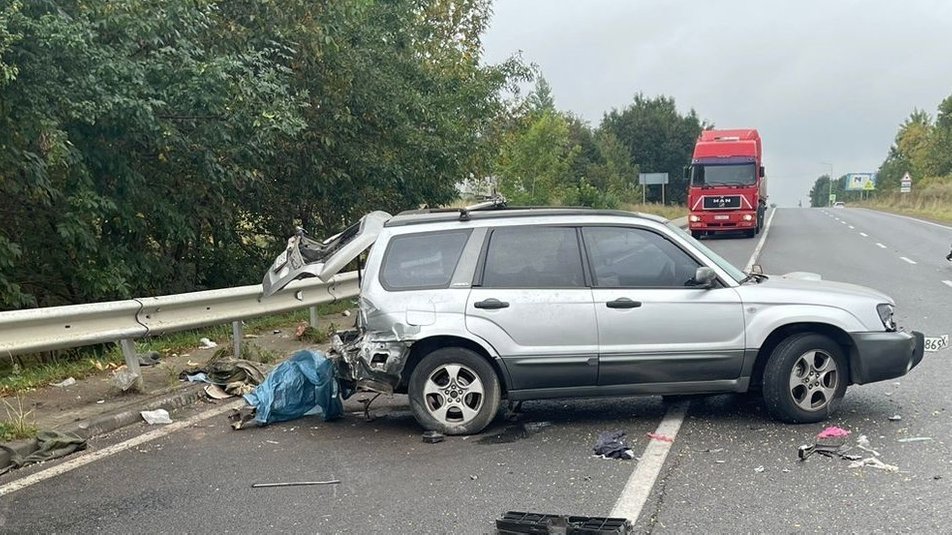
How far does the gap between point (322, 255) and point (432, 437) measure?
178cm

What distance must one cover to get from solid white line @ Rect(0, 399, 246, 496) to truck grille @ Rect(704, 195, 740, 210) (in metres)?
A: 24.3

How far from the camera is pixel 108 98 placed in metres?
7.98

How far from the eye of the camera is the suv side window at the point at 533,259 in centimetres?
604

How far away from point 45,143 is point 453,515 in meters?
5.98

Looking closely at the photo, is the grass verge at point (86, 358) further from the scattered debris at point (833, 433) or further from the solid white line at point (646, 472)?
the scattered debris at point (833, 433)

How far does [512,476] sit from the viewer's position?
16.4ft

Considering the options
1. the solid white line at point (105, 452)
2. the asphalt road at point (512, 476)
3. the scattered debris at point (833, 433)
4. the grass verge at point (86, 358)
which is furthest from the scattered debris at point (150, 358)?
the scattered debris at point (833, 433)

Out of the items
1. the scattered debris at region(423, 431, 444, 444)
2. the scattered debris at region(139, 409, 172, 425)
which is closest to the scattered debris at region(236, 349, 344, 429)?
the scattered debris at region(139, 409, 172, 425)

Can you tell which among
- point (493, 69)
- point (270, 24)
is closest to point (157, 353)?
point (270, 24)

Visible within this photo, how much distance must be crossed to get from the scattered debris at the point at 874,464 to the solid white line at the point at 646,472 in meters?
1.14

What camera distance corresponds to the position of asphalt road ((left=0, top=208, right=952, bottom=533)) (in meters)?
4.31

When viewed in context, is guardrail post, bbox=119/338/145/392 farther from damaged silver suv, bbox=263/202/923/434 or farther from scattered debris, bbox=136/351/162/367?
damaged silver suv, bbox=263/202/923/434

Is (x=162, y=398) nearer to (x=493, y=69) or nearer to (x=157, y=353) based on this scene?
(x=157, y=353)

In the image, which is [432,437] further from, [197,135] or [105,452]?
[197,135]
